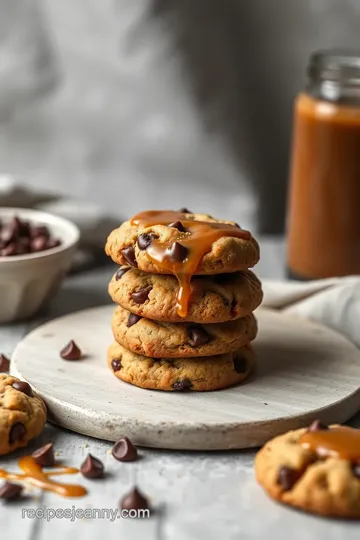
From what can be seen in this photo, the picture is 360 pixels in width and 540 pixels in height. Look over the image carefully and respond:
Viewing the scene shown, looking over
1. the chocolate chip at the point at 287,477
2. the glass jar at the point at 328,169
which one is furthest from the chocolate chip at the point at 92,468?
the glass jar at the point at 328,169

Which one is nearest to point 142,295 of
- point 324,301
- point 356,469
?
point 356,469

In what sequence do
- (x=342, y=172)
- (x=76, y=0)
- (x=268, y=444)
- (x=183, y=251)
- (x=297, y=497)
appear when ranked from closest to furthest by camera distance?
(x=297, y=497) < (x=268, y=444) < (x=183, y=251) < (x=342, y=172) < (x=76, y=0)

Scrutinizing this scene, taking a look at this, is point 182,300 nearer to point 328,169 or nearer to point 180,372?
point 180,372

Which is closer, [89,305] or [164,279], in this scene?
[164,279]

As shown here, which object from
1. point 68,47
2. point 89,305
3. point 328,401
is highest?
point 68,47

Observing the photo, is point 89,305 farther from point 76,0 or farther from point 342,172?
point 76,0

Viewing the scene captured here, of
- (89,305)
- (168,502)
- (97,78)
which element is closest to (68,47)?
(97,78)

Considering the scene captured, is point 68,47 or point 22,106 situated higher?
point 68,47
